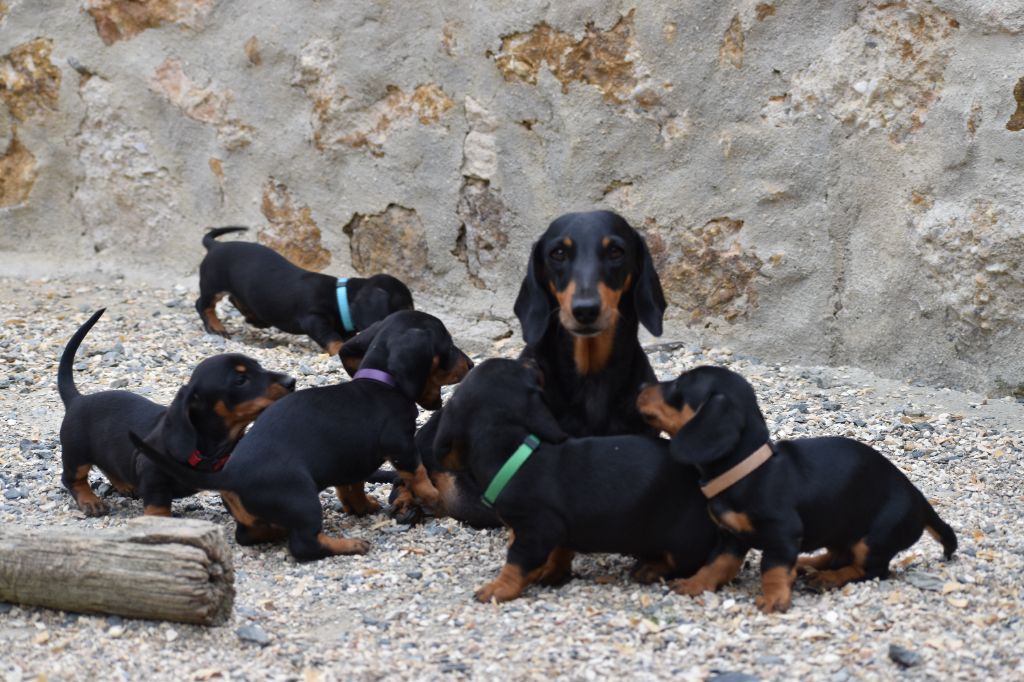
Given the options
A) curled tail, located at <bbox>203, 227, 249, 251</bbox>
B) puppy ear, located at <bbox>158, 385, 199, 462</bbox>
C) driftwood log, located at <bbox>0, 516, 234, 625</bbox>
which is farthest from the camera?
curled tail, located at <bbox>203, 227, 249, 251</bbox>

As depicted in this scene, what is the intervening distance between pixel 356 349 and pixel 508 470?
1508 millimetres

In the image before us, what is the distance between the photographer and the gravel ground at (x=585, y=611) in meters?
3.82

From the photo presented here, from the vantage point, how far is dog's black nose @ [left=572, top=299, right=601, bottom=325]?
180 inches

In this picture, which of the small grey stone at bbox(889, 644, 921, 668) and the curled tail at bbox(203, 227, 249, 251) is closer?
the small grey stone at bbox(889, 644, 921, 668)

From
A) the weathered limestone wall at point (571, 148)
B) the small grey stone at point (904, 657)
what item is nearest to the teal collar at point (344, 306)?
the weathered limestone wall at point (571, 148)

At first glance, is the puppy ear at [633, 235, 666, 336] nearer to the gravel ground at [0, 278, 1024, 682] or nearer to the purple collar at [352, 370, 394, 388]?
the gravel ground at [0, 278, 1024, 682]

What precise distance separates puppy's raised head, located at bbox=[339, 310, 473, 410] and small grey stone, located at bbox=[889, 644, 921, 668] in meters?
2.33

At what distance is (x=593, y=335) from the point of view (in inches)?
187

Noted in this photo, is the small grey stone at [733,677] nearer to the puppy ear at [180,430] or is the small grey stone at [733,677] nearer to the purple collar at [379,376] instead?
the purple collar at [379,376]

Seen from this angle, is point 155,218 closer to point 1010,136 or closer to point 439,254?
point 439,254

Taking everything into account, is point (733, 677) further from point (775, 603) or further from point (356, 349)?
point (356, 349)

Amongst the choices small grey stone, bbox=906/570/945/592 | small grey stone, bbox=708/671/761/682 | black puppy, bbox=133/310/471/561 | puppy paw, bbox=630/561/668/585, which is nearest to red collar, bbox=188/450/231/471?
black puppy, bbox=133/310/471/561

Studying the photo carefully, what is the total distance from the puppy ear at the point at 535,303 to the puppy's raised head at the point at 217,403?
1.10 metres

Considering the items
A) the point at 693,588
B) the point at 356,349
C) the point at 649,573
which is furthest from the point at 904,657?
the point at 356,349
